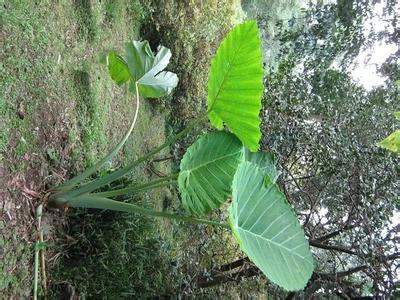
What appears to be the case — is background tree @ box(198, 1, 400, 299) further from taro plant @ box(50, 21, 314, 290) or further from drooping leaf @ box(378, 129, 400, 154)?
taro plant @ box(50, 21, 314, 290)

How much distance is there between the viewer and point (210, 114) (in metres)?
2.21

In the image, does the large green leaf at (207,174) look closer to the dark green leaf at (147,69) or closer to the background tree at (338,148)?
the dark green leaf at (147,69)

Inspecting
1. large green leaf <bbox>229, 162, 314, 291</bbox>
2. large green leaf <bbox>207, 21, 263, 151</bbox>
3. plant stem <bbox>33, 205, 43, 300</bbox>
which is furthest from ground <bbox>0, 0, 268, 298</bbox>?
large green leaf <bbox>229, 162, 314, 291</bbox>

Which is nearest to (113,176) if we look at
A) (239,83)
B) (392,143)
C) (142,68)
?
(142,68)

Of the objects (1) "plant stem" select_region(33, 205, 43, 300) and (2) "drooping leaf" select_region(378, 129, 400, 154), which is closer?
(1) "plant stem" select_region(33, 205, 43, 300)

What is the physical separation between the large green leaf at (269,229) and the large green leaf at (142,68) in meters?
0.86

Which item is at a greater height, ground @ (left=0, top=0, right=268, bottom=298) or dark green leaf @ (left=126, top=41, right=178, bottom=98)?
dark green leaf @ (left=126, top=41, right=178, bottom=98)

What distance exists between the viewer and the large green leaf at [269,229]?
1.71 meters

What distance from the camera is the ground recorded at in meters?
2.10

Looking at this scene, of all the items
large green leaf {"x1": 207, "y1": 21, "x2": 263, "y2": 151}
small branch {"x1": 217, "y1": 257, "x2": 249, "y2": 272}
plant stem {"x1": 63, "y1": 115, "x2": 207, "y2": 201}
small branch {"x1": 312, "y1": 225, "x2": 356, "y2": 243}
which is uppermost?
large green leaf {"x1": 207, "y1": 21, "x2": 263, "y2": 151}

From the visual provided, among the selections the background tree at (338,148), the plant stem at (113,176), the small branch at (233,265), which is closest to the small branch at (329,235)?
the background tree at (338,148)

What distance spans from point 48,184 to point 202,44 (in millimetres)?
2658

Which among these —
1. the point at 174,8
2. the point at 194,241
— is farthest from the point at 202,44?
the point at 194,241

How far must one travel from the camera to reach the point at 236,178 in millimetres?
1768
